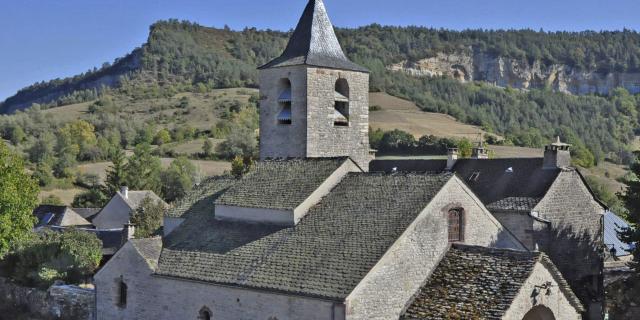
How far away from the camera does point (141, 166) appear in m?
69.4

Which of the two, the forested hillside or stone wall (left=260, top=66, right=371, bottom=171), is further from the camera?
the forested hillside

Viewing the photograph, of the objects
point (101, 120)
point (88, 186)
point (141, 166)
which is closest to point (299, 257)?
point (141, 166)

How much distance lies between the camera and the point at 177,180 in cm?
6931

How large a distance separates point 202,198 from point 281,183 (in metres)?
4.23

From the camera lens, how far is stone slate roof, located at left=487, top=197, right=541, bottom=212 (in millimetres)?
27188

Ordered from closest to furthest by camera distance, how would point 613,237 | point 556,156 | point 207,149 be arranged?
1. point 556,156
2. point 613,237
3. point 207,149

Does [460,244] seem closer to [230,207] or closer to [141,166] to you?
[230,207]

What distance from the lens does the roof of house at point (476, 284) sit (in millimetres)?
17188

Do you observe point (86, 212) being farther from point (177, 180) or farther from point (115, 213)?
point (177, 180)

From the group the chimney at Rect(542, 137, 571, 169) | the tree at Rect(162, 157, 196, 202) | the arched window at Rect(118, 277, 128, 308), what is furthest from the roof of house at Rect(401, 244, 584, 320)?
the tree at Rect(162, 157, 196, 202)

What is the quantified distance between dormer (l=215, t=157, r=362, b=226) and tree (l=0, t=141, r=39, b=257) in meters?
10.9

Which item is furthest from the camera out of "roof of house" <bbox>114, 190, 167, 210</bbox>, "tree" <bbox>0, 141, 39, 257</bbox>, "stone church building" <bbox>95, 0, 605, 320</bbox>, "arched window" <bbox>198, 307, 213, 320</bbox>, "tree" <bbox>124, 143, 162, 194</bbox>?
"tree" <bbox>124, 143, 162, 194</bbox>

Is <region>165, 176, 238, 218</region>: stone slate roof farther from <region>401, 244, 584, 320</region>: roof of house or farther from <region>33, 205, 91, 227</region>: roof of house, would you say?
<region>33, 205, 91, 227</region>: roof of house

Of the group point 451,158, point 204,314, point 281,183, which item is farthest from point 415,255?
point 451,158
